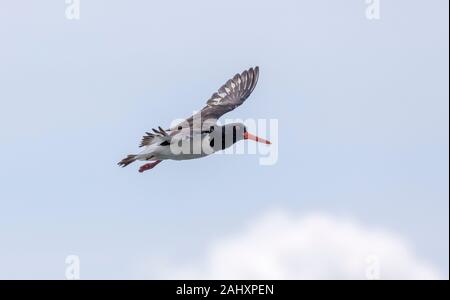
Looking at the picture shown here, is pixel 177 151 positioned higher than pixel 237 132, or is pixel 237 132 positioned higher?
pixel 237 132

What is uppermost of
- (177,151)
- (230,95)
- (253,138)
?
(230,95)

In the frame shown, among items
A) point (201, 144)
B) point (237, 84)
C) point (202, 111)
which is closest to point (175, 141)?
point (201, 144)

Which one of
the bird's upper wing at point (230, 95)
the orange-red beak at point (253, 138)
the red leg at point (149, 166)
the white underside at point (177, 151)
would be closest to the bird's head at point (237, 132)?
the orange-red beak at point (253, 138)

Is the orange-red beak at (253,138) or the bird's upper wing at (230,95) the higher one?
the bird's upper wing at (230,95)

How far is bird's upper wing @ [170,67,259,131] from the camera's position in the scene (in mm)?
23047

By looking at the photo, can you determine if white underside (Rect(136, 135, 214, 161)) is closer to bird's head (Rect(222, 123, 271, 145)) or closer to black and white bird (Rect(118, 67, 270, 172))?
black and white bird (Rect(118, 67, 270, 172))

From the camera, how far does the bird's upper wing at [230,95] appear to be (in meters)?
23.0

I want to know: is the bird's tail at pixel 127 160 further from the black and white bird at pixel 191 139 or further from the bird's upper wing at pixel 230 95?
A: the bird's upper wing at pixel 230 95

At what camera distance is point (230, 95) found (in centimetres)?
2448

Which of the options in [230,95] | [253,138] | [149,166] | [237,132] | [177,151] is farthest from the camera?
[230,95]

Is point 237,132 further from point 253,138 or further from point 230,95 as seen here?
point 230,95

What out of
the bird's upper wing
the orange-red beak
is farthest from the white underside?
the bird's upper wing

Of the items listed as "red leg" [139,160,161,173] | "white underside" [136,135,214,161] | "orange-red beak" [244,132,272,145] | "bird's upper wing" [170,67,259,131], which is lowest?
"red leg" [139,160,161,173]

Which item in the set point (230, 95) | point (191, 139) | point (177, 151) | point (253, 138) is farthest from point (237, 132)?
point (230, 95)
